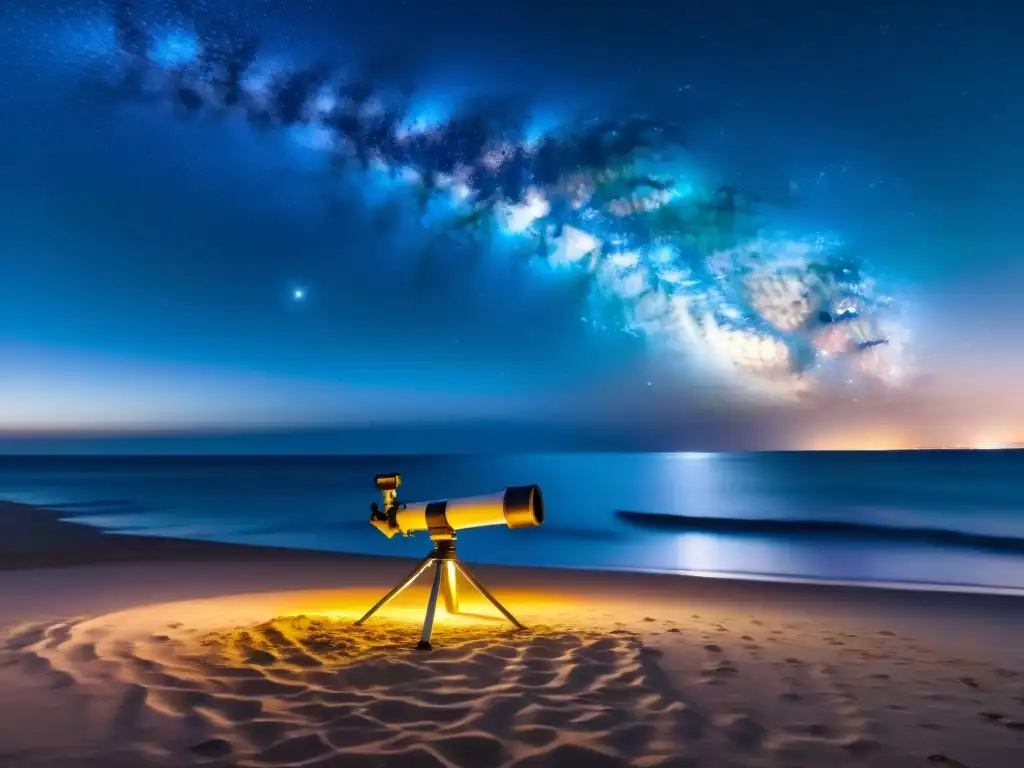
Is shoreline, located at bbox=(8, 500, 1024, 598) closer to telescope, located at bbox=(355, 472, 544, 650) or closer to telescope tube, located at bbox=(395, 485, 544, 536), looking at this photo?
telescope, located at bbox=(355, 472, 544, 650)

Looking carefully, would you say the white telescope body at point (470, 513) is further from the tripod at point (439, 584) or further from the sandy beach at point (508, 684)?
the sandy beach at point (508, 684)

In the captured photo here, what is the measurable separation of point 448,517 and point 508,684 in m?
1.62

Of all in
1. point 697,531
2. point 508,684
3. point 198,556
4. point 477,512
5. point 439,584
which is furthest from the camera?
point 697,531

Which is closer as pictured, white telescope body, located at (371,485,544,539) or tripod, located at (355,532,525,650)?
white telescope body, located at (371,485,544,539)

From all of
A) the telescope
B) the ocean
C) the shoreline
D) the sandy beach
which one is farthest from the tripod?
the ocean

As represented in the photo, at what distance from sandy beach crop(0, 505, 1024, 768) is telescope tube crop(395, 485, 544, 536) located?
35.0 inches

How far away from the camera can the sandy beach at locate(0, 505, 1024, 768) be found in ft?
12.3

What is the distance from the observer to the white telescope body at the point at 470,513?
220 inches

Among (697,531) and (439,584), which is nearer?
(439,584)

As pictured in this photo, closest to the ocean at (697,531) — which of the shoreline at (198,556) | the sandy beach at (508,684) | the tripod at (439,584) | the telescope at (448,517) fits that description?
the shoreline at (198,556)

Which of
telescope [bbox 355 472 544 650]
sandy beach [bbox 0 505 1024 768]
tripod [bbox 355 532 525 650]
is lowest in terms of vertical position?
sandy beach [bbox 0 505 1024 768]

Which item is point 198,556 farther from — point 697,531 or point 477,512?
point 697,531

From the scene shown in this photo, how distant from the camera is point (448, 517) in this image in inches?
240

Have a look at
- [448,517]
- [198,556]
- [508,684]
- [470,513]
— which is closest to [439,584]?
[448,517]
